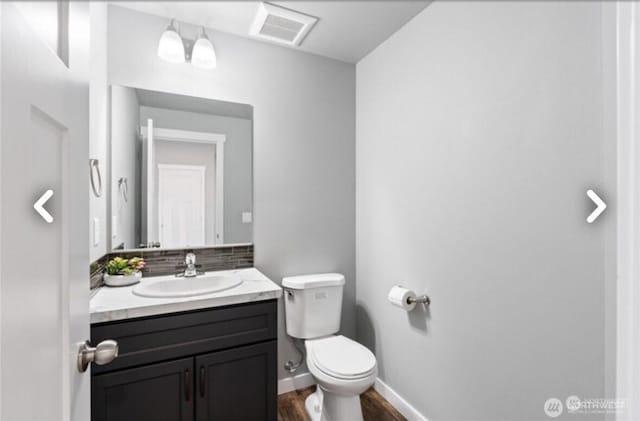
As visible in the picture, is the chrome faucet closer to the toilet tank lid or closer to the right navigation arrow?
the toilet tank lid

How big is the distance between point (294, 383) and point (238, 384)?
1.92ft

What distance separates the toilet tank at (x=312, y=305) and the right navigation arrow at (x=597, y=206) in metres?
1.07

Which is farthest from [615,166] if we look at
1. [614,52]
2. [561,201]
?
[561,201]

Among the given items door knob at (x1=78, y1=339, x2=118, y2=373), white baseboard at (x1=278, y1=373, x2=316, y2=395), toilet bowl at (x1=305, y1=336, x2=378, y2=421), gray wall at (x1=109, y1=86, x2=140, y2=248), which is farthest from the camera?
white baseboard at (x1=278, y1=373, x2=316, y2=395)

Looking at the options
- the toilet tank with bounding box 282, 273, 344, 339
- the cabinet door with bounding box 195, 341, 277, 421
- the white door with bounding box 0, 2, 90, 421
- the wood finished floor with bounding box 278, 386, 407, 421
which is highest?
the white door with bounding box 0, 2, 90, 421

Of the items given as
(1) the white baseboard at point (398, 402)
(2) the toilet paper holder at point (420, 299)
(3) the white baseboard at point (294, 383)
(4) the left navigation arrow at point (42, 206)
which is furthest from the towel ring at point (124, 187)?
(1) the white baseboard at point (398, 402)

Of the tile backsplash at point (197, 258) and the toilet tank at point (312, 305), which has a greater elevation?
the tile backsplash at point (197, 258)

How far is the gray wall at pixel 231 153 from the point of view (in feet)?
4.29

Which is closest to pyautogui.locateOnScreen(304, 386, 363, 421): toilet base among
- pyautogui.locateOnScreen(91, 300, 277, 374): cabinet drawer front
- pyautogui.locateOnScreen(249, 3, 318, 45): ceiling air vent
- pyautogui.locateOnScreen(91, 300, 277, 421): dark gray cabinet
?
pyautogui.locateOnScreen(91, 300, 277, 421): dark gray cabinet

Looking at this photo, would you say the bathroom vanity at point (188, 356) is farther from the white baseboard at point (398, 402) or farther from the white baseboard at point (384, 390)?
the white baseboard at point (398, 402)

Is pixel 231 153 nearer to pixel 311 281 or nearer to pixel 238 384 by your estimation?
pixel 311 281

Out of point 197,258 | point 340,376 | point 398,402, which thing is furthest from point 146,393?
point 398,402

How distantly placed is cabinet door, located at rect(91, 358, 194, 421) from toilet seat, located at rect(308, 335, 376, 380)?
20.1 inches

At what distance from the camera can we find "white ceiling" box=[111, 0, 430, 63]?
679 millimetres
